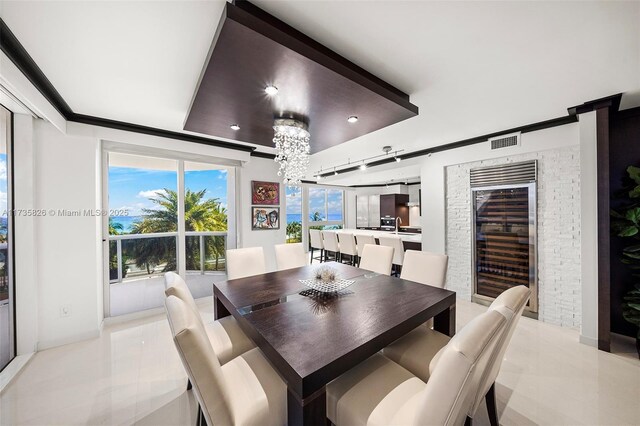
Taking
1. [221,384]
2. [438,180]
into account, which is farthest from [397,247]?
[221,384]

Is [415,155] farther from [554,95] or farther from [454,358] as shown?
[454,358]

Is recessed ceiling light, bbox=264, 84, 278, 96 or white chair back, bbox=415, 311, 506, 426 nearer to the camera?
white chair back, bbox=415, 311, 506, 426

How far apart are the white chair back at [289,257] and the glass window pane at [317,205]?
4461 millimetres

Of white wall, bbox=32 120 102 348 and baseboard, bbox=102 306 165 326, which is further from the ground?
white wall, bbox=32 120 102 348

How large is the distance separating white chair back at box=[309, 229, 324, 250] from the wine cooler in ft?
12.4

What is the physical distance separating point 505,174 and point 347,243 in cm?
319

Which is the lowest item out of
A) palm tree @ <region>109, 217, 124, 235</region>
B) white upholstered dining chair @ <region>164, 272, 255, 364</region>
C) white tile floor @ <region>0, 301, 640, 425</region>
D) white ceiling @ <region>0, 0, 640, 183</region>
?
white tile floor @ <region>0, 301, 640, 425</region>

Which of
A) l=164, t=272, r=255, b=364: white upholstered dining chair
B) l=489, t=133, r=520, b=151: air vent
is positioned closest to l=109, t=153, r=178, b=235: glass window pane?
l=164, t=272, r=255, b=364: white upholstered dining chair

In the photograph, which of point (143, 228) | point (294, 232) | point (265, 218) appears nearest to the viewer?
point (143, 228)

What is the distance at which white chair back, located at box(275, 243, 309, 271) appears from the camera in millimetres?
3236

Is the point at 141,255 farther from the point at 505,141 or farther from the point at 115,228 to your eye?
the point at 505,141

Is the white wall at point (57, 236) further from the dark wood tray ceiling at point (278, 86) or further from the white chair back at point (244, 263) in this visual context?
the white chair back at point (244, 263)

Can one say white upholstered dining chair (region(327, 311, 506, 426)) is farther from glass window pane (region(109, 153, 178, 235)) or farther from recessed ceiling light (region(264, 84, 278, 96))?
glass window pane (region(109, 153, 178, 235))

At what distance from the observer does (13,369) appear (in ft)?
7.07
